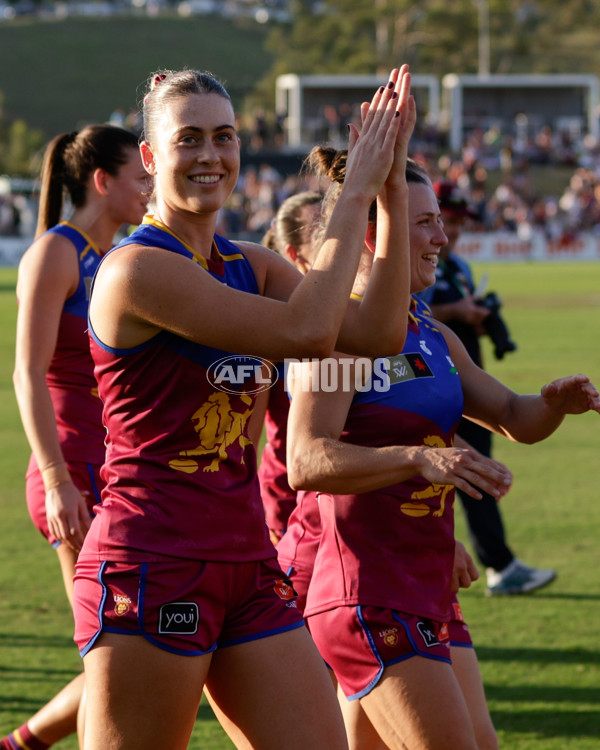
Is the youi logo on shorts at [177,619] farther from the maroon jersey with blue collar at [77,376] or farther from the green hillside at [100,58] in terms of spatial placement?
the green hillside at [100,58]

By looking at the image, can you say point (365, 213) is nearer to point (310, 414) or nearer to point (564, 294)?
point (310, 414)

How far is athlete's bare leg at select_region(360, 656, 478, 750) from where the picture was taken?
307cm

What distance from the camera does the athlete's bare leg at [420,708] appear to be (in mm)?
3070

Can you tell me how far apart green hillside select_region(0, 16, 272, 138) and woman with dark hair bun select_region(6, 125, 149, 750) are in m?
108

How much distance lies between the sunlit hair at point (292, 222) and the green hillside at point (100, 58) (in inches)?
4229

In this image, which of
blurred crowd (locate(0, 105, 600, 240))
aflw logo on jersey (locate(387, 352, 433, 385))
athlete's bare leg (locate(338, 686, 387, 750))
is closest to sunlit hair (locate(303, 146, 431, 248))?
aflw logo on jersey (locate(387, 352, 433, 385))

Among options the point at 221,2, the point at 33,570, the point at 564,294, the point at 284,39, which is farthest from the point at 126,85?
the point at 33,570

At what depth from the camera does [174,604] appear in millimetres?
2854

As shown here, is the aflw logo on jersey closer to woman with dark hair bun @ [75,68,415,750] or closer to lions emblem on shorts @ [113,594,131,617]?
woman with dark hair bun @ [75,68,415,750]

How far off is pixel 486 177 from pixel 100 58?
83.7 m

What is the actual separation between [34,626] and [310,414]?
3.62 metres

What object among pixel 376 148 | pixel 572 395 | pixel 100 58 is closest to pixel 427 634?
pixel 572 395

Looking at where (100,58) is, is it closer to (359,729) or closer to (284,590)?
(359,729)

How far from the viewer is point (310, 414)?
10.4 ft
